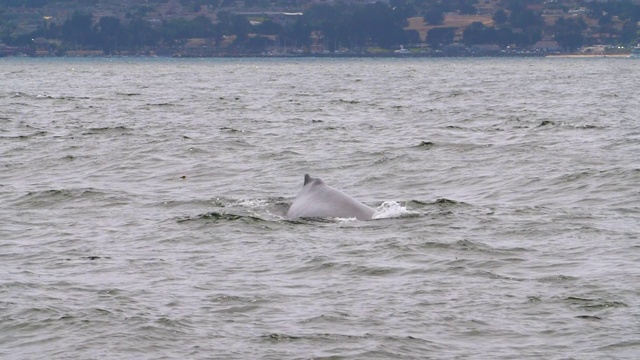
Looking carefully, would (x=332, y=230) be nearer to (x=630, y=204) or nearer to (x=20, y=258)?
(x=20, y=258)

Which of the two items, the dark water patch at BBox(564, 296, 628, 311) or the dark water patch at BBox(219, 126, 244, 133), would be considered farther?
the dark water patch at BBox(219, 126, 244, 133)

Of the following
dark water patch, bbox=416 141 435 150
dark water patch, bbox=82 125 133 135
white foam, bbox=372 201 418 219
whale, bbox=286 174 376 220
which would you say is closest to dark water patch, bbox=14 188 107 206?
whale, bbox=286 174 376 220

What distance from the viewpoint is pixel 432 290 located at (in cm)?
1666

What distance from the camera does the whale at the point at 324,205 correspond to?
21.7 m

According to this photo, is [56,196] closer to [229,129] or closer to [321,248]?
[321,248]

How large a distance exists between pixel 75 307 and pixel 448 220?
25.5 feet

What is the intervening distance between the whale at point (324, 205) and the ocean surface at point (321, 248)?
0.31 meters

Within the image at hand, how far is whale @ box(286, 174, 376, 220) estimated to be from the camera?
71.1 feet

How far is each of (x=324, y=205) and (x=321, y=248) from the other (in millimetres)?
2655

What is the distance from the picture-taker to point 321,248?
63.3 ft

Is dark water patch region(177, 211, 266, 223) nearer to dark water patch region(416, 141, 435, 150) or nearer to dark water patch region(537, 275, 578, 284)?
dark water patch region(537, 275, 578, 284)

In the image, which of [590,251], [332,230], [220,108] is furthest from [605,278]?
[220,108]

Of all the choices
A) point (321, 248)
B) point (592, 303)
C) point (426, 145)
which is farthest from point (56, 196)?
point (592, 303)

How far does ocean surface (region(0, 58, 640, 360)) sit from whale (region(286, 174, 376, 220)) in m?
0.31
